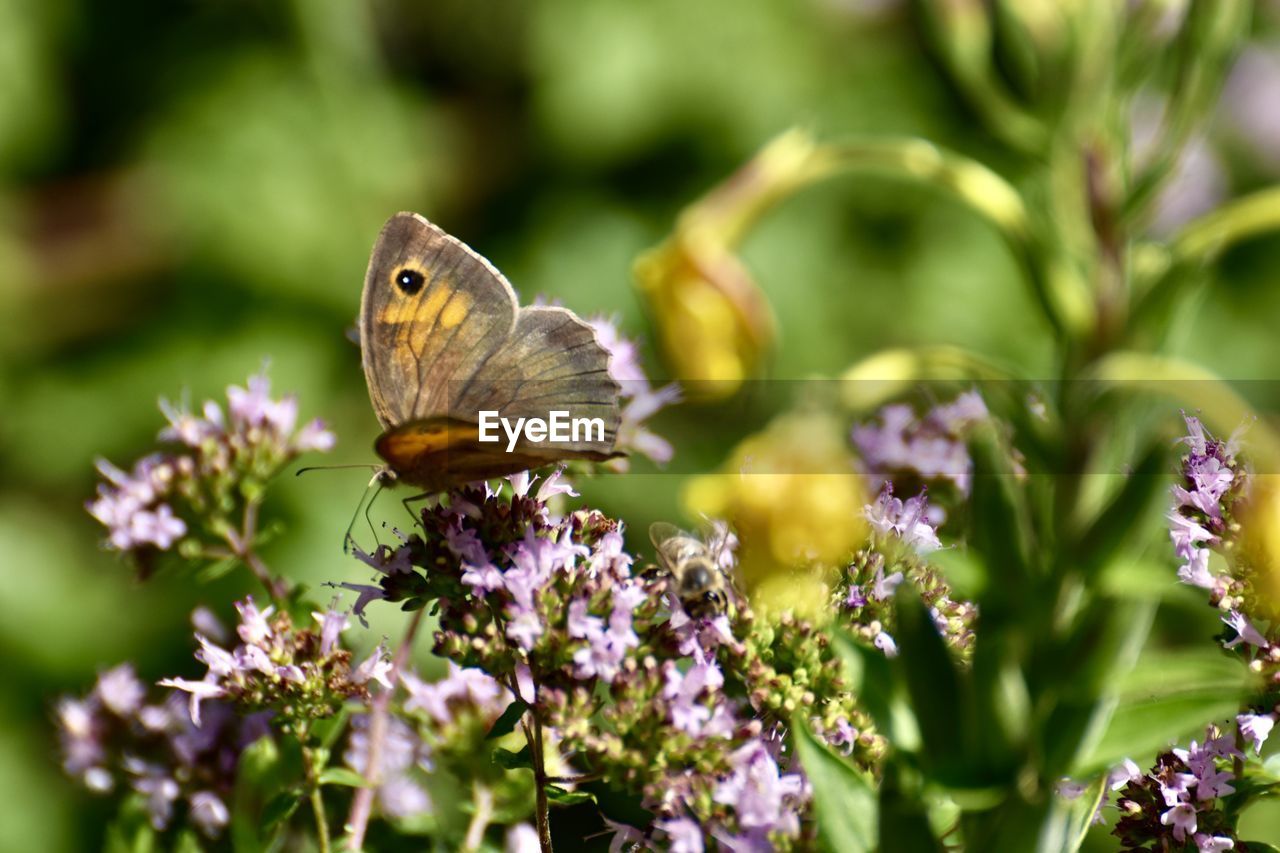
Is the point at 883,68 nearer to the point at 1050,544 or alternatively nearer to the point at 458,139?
the point at 458,139

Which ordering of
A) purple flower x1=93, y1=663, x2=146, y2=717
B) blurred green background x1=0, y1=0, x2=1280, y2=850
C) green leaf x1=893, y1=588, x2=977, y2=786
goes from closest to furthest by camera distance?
green leaf x1=893, y1=588, x2=977, y2=786, purple flower x1=93, y1=663, x2=146, y2=717, blurred green background x1=0, y1=0, x2=1280, y2=850

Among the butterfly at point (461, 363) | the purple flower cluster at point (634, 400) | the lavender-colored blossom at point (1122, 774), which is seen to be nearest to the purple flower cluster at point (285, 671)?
the butterfly at point (461, 363)

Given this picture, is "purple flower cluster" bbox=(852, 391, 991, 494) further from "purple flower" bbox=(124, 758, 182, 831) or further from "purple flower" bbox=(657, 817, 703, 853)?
"purple flower" bbox=(124, 758, 182, 831)

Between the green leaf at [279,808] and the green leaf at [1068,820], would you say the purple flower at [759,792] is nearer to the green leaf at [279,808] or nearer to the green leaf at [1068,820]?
the green leaf at [1068,820]

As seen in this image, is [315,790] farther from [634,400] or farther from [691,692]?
[634,400]

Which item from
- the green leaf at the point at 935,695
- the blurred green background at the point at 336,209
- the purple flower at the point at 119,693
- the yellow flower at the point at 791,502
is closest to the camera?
the green leaf at the point at 935,695

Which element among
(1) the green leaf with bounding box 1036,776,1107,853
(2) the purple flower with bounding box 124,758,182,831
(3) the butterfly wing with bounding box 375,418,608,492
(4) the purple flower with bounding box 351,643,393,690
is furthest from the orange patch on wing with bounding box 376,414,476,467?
(1) the green leaf with bounding box 1036,776,1107,853

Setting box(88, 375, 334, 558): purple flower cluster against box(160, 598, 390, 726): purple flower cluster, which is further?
box(88, 375, 334, 558): purple flower cluster
